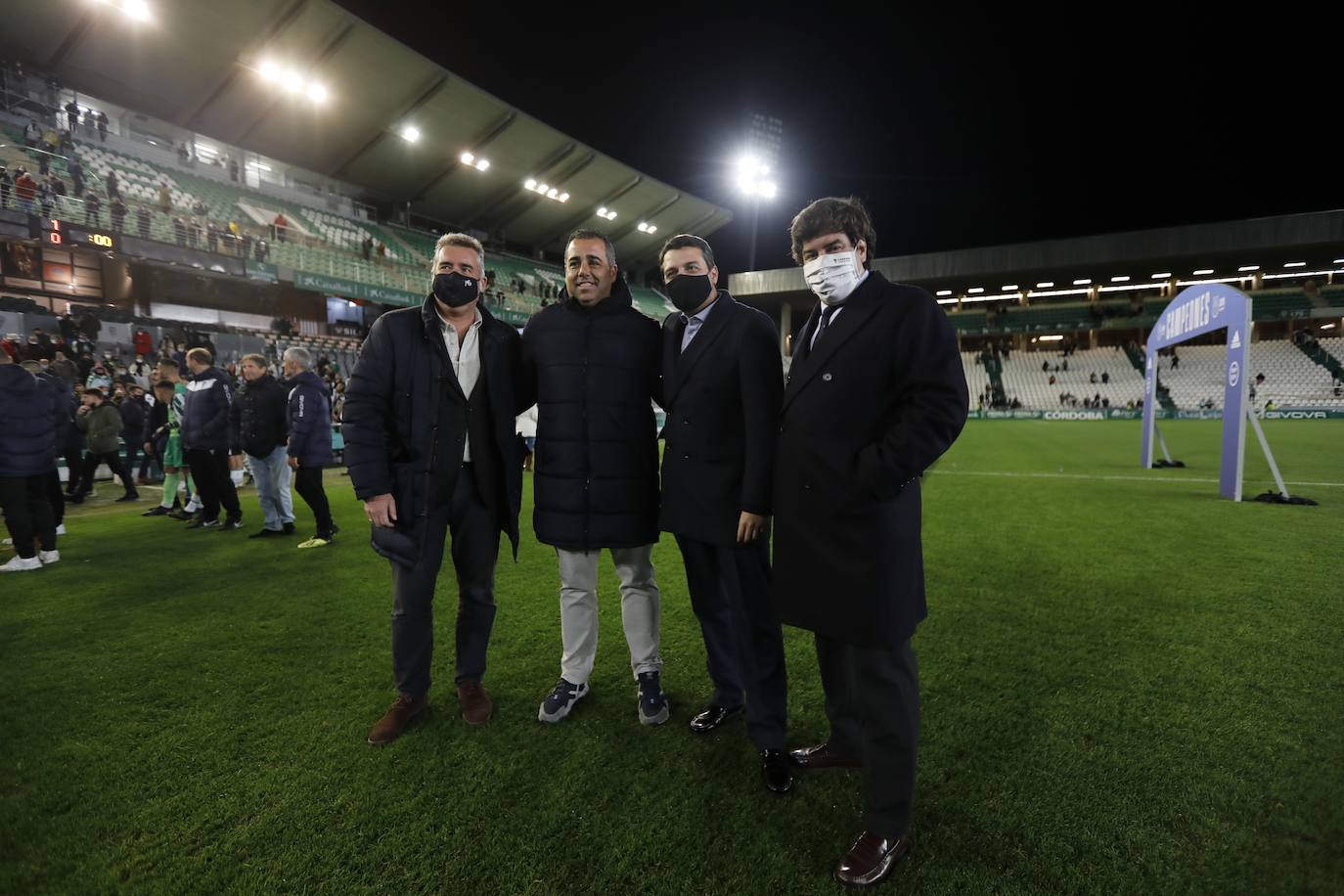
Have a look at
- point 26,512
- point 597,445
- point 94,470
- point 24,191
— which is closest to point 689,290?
point 597,445

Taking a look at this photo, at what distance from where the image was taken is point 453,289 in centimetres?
268

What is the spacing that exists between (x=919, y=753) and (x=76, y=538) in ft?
26.2

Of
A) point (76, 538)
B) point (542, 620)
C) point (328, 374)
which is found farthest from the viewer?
point (328, 374)

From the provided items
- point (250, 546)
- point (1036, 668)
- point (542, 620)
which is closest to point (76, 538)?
point (250, 546)

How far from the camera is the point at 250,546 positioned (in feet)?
→ 19.5

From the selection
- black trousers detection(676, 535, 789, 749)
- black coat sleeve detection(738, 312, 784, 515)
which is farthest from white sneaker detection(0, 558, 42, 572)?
black coat sleeve detection(738, 312, 784, 515)

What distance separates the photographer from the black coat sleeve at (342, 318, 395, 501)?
254 centimetres

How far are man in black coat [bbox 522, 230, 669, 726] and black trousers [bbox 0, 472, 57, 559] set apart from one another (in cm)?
510

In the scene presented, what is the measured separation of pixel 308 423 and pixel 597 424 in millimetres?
4558

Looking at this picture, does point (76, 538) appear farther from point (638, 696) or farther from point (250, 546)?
point (638, 696)

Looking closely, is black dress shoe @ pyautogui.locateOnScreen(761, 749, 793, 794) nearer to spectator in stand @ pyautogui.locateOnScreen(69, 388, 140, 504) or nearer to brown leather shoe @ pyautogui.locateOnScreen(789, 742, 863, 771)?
brown leather shoe @ pyautogui.locateOnScreen(789, 742, 863, 771)

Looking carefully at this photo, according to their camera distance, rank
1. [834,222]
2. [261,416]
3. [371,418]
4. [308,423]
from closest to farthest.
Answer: [834,222] → [371,418] → [308,423] → [261,416]

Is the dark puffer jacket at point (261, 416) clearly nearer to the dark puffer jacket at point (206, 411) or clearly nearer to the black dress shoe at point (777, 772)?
the dark puffer jacket at point (206, 411)

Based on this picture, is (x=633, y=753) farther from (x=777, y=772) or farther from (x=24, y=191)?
(x=24, y=191)
